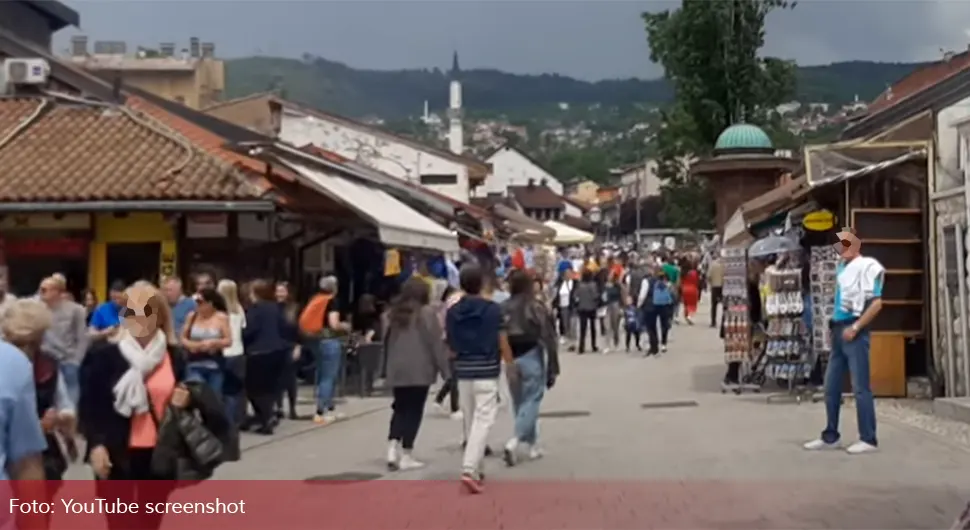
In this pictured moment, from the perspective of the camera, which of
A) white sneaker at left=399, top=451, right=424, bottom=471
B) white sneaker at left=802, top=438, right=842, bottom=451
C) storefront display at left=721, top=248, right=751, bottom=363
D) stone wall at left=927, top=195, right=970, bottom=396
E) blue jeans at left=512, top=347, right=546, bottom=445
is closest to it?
white sneaker at left=399, top=451, right=424, bottom=471

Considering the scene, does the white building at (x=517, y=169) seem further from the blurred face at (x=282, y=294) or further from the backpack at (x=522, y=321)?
the backpack at (x=522, y=321)

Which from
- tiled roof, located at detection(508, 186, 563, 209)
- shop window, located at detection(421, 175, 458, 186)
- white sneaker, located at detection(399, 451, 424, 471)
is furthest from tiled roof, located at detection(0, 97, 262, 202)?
tiled roof, located at detection(508, 186, 563, 209)

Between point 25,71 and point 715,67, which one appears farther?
point 715,67

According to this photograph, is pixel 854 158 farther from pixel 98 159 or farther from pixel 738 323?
pixel 98 159

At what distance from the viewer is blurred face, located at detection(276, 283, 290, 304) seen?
17.0 metres

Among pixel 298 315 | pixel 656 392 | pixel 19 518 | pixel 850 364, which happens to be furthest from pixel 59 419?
pixel 656 392

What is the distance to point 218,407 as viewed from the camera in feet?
25.5

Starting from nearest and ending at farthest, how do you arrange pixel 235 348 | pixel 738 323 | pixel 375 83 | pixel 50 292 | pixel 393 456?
pixel 50 292 < pixel 393 456 < pixel 235 348 < pixel 738 323 < pixel 375 83

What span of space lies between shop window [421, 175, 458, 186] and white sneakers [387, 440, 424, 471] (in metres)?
37.1

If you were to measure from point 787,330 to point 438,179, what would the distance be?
32.9 metres

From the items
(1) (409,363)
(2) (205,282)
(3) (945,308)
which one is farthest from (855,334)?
(2) (205,282)

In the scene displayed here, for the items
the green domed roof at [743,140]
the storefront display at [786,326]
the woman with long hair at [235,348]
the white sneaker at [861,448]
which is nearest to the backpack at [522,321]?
the woman with long hair at [235,348]

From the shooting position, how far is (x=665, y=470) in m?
12.6

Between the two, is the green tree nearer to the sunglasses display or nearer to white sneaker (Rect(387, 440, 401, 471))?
the sunglasses display
